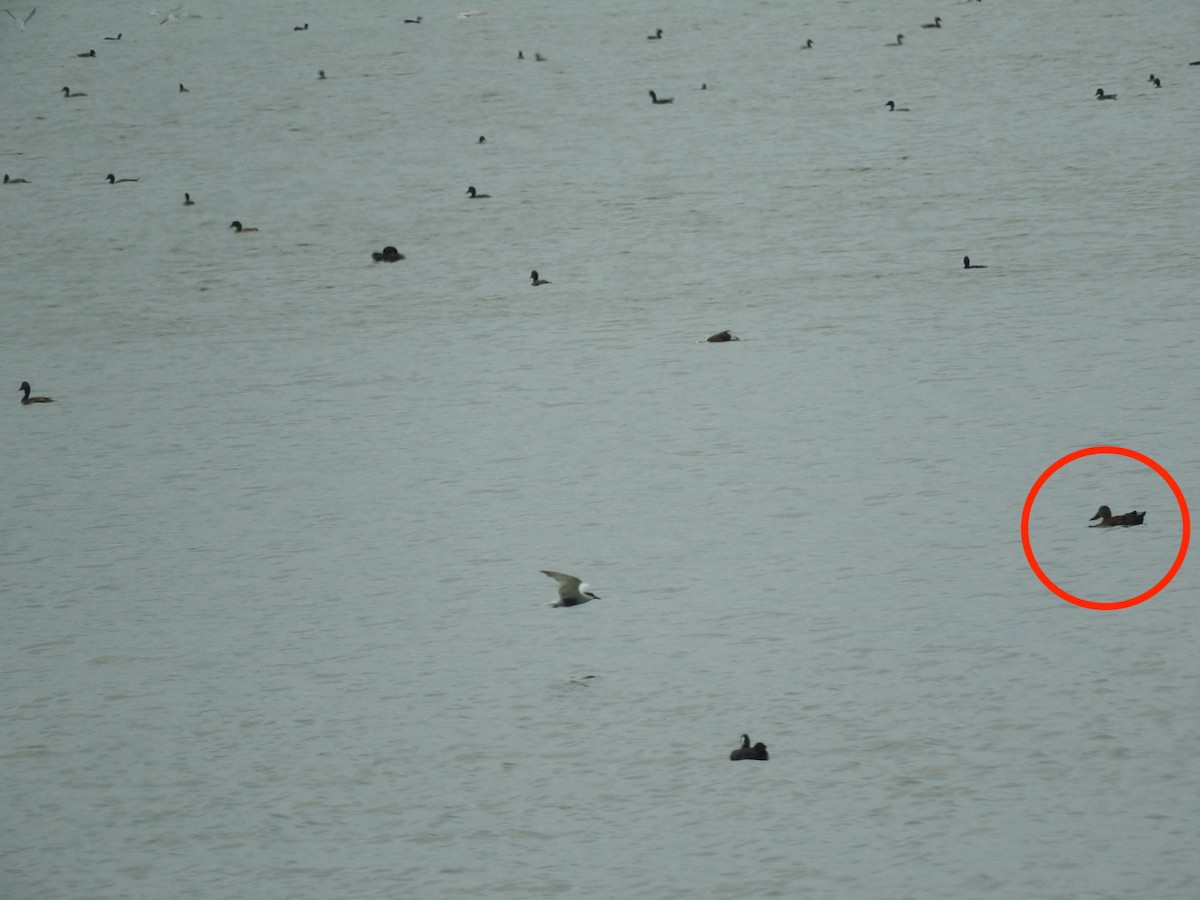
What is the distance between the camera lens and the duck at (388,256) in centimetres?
3503

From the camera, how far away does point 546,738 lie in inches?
552

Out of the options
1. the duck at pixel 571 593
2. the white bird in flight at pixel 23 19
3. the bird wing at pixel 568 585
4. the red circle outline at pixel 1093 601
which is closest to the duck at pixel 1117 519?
the red circle outline at pixel 1093 601

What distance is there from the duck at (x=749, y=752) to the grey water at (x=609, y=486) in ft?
0.46

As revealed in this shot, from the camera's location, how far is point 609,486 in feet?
70.3

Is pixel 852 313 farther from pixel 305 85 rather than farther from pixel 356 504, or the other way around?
pixel 305 85

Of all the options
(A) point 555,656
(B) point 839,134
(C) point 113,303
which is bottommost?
(A) point 555,656

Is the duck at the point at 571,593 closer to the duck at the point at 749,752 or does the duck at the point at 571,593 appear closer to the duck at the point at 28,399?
the duck at the point at 749,752

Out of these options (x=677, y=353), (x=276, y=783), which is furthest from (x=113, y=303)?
(x=276, y=783)

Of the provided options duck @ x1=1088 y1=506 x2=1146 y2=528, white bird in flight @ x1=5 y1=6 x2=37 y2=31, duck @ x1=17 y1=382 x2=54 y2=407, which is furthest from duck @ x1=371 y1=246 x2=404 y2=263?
white bird in flight @ x1=5 y1=6 x2=37 y2=31

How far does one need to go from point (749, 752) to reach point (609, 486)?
847 centimetres

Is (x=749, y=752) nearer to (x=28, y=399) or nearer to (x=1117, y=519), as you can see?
(x=1117, y=519)

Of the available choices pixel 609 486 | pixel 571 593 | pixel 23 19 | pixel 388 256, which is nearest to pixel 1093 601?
pixel 571 593

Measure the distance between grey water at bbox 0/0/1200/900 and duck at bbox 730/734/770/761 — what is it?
0.46ft

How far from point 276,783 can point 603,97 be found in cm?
3541
